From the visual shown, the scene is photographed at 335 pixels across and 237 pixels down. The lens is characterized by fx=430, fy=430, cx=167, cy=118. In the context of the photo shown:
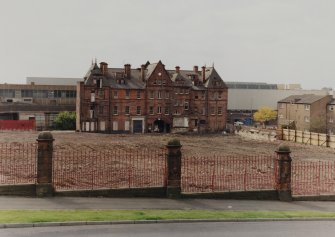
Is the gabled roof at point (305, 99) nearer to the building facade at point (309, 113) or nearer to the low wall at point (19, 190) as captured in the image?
the building facade at point (309, 113)

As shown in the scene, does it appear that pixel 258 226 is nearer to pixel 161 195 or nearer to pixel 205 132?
pixel 161 195

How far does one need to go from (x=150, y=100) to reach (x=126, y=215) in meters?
59.7

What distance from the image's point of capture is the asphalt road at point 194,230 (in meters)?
13.5

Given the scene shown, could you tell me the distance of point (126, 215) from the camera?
51.7 ft

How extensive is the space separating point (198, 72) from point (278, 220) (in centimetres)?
6746

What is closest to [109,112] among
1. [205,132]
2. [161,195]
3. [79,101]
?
[79,101]

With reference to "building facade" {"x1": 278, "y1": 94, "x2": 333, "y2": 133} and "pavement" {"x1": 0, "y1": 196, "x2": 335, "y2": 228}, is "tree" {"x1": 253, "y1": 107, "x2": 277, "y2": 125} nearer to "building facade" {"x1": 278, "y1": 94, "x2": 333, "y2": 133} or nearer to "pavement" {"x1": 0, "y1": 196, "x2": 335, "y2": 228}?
"building facade" {"x1": 278, "y1": 94, "x2": 333, "y2": 133}

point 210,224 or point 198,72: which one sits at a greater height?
point 198,72

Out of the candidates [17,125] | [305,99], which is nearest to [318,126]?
[305,99]

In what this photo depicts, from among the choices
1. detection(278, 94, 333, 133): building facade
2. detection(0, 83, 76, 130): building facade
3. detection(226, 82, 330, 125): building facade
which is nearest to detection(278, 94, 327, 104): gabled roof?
detection(278, 94, 333, 133): building facade

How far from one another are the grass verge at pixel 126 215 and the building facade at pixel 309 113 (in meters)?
60.8

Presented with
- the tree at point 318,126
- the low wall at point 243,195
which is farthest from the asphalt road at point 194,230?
the tree at point 318,126

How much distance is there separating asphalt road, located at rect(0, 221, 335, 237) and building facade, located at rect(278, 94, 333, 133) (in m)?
62.4

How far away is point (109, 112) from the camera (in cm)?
7150
